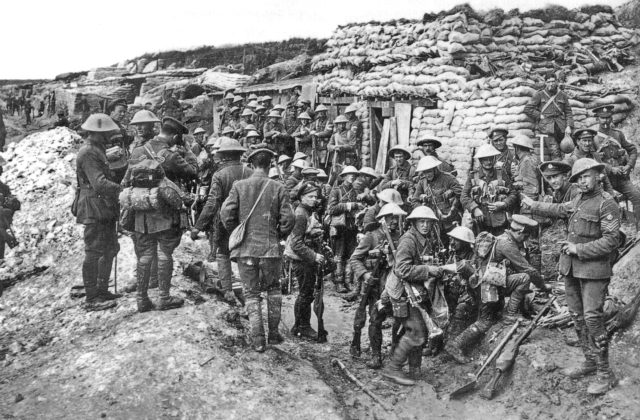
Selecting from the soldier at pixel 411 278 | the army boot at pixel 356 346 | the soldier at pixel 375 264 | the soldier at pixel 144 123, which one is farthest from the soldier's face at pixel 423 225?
the soldier at pixel 144 123

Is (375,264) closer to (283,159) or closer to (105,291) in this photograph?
(105,291)

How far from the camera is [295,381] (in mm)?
5418

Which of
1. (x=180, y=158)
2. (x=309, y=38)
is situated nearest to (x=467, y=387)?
(x=180, y=158)

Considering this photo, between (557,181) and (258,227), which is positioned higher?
(557,181)

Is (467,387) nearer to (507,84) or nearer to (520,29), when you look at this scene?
(507,84)

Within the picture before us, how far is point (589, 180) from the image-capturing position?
489 centimetres

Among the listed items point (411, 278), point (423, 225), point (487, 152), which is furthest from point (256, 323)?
point (487, 152)

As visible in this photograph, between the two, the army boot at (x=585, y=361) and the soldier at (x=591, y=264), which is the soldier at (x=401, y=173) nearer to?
the soldier at (x=591, y=264)

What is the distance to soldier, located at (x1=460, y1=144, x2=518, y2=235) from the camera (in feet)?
23.4

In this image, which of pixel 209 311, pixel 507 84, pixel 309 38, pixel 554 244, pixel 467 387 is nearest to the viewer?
pixel 467 387

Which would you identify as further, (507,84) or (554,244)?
(507,84)

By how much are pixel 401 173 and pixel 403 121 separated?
244 cm

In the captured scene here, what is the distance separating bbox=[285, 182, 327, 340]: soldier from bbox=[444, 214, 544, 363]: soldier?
69.7 inches

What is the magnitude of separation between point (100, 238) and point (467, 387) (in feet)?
Result: 15.0
